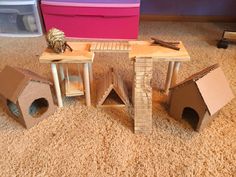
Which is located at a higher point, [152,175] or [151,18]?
[151,18]

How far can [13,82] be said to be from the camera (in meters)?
0.92

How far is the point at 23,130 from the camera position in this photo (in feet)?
3.23

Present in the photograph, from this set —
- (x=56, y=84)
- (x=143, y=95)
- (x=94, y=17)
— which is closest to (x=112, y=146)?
(x=143, y=95)

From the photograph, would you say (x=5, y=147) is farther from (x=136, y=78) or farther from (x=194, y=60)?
(x=194, y=60)

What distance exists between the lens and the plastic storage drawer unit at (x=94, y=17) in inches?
61.8

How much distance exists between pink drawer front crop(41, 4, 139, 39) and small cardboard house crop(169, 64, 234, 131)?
0.82 meters

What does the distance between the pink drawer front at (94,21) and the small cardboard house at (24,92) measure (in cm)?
82

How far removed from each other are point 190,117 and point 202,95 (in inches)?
8.4

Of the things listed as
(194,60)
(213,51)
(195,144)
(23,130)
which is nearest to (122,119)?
(195,144)

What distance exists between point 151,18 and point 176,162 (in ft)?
5.47

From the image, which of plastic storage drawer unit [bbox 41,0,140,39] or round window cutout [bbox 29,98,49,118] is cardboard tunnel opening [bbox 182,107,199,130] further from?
plastic storage drawer unit [bbox 41,0,140,39]

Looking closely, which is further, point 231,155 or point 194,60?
point 194,60

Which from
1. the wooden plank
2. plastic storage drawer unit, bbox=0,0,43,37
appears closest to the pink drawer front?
plastic storage drawer unit, bbox=0,0,43,37

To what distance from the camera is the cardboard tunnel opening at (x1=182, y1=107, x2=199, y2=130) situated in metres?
1.02
